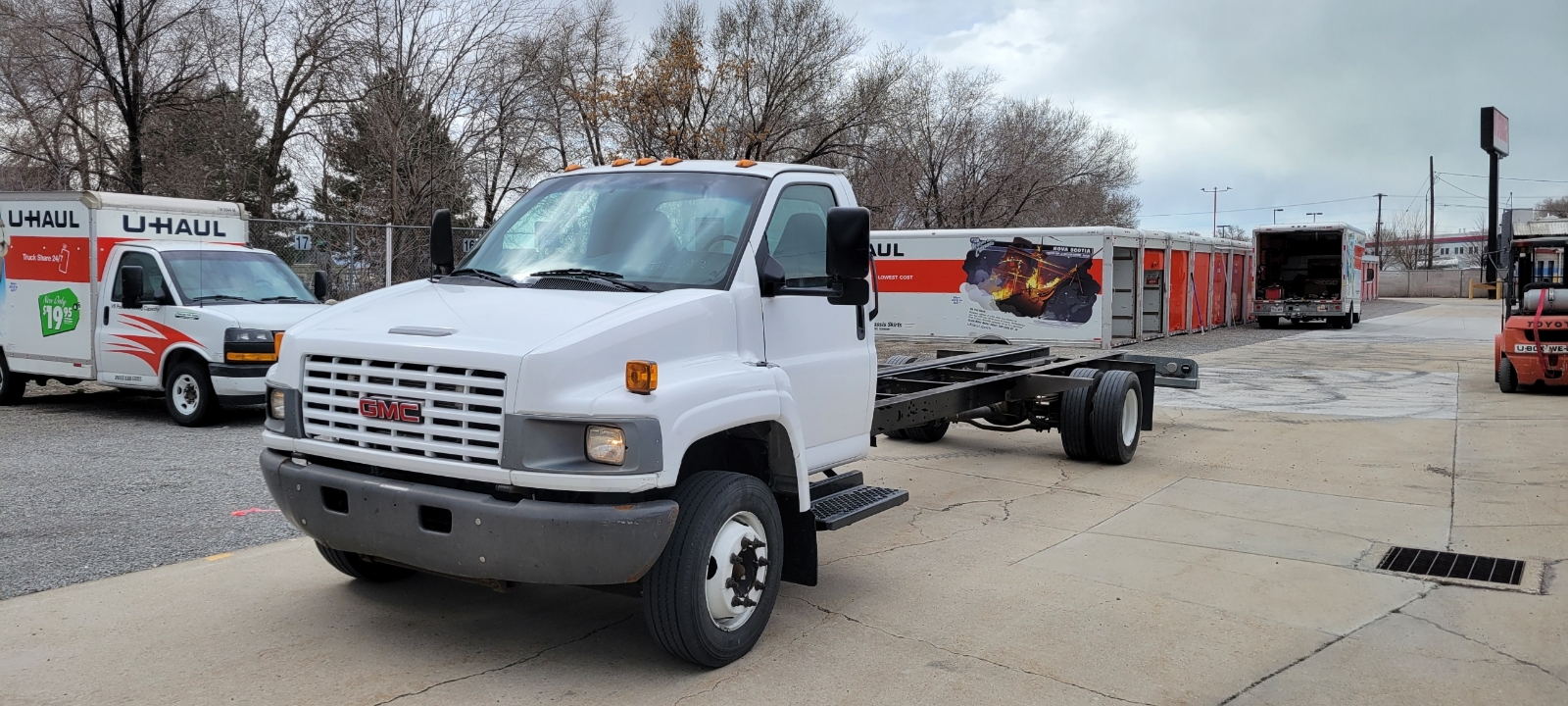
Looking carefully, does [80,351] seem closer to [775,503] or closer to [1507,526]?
[775,503]

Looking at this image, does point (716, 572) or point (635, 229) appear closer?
point (716, 572)

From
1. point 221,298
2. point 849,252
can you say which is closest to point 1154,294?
point 221,298

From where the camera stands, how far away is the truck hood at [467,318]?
4.25 metres

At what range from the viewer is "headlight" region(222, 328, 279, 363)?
11.4 m

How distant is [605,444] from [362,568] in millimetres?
2258

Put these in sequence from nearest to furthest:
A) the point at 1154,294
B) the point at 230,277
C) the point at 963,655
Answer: the point at 963,655, the point at 230,277, the point at 1154,294

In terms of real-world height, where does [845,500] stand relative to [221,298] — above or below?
below

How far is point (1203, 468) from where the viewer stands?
9.80 m

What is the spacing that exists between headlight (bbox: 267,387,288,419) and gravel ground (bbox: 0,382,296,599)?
2.15 metres

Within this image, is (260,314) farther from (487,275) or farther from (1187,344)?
(1187,344)

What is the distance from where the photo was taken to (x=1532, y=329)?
14.8 m

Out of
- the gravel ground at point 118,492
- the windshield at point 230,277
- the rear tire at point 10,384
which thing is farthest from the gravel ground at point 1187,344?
the rear tire at point 10,384

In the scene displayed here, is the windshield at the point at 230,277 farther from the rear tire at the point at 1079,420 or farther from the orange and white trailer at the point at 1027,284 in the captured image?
the orange and white trailer at the point at 1027,284

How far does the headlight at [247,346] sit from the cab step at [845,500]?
7.85 meters
